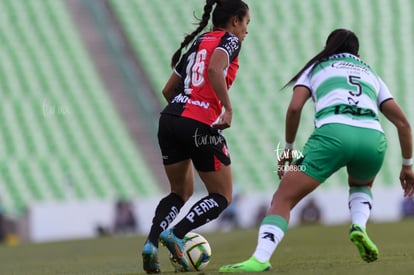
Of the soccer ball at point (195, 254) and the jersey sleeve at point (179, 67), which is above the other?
the jersey sleeve at point (179, 67)

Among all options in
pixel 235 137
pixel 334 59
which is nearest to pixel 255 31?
pixel 235 137

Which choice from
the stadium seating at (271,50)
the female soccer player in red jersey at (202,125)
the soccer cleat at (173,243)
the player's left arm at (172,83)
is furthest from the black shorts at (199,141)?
the stadium seating at (271,50)

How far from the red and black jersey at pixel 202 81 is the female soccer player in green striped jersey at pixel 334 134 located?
0.67 m

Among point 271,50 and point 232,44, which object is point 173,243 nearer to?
point 232,44

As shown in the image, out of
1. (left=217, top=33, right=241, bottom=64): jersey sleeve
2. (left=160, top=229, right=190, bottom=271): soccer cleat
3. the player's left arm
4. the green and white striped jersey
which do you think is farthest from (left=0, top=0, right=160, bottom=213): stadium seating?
the green and white striped jersey

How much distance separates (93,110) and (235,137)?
4081 millimetres

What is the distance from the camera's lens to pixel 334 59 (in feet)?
19.2

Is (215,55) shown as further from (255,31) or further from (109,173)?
(255,31)

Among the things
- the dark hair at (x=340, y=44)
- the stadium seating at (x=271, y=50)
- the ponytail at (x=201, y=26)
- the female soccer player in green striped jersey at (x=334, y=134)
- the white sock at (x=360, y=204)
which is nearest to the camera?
the female soccer player in green striped jersey at (x=334, y=134)

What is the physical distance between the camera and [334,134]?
5527 mm

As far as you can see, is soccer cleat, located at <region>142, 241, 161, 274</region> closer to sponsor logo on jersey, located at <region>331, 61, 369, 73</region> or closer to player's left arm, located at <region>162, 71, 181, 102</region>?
player's left arm, located at <region>162, 71, 181, 102</region>

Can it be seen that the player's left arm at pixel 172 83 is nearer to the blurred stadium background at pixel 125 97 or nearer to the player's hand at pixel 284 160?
the player's hand at pixel 284 160

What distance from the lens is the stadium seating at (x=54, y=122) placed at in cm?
2328

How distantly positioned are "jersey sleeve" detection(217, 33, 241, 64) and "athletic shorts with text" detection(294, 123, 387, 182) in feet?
3.15
